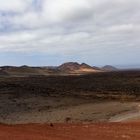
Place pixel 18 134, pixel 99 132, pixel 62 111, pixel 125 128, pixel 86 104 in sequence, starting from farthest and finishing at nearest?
pixel 86 104
pixel 62 111
pixel 125 128
pixel 99 132
pixel 18 134

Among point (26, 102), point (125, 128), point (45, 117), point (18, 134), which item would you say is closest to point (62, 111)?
point (45, 117)

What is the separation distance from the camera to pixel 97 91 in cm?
3856

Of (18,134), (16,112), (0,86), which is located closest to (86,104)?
(16,112)

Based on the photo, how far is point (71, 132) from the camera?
1344cm

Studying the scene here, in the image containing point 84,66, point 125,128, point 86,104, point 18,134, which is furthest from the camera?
point 84,66

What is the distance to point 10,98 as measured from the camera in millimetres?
32500

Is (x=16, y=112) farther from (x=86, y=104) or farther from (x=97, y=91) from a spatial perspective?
(x=97, y=91)

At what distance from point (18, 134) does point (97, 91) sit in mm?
26729

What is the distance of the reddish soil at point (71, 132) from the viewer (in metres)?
12.0

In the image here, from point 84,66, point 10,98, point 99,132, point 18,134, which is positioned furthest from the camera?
point 84,66

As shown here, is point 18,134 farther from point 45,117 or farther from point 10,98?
point 10,98

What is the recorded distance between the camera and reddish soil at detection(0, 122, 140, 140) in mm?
12031

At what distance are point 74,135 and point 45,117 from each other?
11.4 m

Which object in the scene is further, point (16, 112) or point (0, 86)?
point (0, 86)
